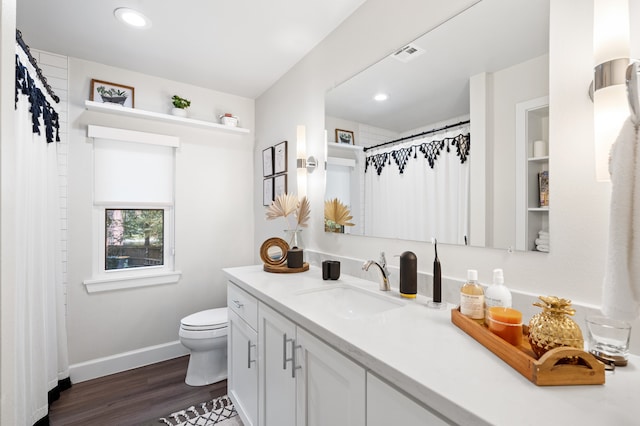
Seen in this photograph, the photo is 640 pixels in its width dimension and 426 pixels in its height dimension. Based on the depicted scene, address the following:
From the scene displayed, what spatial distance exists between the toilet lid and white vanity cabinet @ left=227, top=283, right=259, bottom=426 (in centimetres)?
37

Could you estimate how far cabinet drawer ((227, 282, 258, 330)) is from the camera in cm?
154

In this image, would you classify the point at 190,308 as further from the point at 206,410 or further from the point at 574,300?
the point at 574,300

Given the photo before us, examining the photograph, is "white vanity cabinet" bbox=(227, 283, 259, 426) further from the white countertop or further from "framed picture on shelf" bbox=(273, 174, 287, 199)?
"framed picture on shelf" bbox=(273, 174, 287, 199)

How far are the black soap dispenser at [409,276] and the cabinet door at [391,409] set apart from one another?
57 centimetres

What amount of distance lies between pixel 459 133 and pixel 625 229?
2.41 feet

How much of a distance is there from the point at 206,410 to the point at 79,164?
2.08 m

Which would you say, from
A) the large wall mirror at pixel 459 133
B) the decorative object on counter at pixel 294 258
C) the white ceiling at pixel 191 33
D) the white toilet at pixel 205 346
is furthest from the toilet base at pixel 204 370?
the white ceiling at pixel 191 33

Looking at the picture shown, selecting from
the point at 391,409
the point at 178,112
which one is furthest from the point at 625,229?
the point at 178,112

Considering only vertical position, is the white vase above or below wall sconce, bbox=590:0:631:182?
above

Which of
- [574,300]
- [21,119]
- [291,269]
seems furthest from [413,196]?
[21,119]

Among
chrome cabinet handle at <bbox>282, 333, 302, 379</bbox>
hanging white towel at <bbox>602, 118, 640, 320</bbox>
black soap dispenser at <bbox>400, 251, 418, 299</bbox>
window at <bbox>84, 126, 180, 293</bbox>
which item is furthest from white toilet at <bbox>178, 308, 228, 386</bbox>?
hanging white towel at <bbox>602, 118, 640, 320</bbox>

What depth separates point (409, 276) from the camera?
131cm

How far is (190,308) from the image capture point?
279 cm

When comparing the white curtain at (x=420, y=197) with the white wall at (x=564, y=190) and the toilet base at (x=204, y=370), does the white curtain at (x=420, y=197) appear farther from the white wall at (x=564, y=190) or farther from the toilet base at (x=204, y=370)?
the toilet base at (x=204, y=370)
